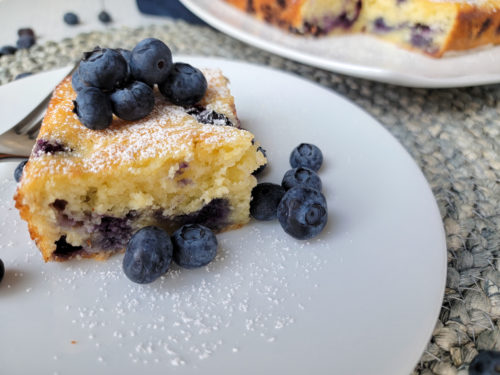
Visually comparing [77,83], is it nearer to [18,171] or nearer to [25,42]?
[18,171]

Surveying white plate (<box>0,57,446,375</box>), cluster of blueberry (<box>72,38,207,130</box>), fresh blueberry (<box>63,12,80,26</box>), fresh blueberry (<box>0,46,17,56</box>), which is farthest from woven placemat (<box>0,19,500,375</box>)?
cluster of blueberry (<box>72,38,207,130</box>)

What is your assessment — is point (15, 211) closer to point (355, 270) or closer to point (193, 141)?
point (193, 141)

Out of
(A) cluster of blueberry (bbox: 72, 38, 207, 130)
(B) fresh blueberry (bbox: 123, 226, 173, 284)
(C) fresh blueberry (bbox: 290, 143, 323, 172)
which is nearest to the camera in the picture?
(B) fresh blueberry (bbox: 123, 226, 173, 284)

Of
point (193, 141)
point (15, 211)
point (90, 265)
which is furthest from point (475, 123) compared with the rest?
point (15, 211)

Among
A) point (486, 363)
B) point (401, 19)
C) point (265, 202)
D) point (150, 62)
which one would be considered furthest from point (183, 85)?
point (401, 19)

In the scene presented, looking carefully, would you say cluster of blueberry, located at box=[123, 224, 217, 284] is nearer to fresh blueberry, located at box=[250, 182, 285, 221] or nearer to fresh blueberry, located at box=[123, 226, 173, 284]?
fresh blueberry, located at box=[123, 226, 173, 284]

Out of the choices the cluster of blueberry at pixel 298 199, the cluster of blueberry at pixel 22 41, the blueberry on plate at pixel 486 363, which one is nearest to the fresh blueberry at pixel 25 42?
the cluster of blueberry at pixel 22 41
